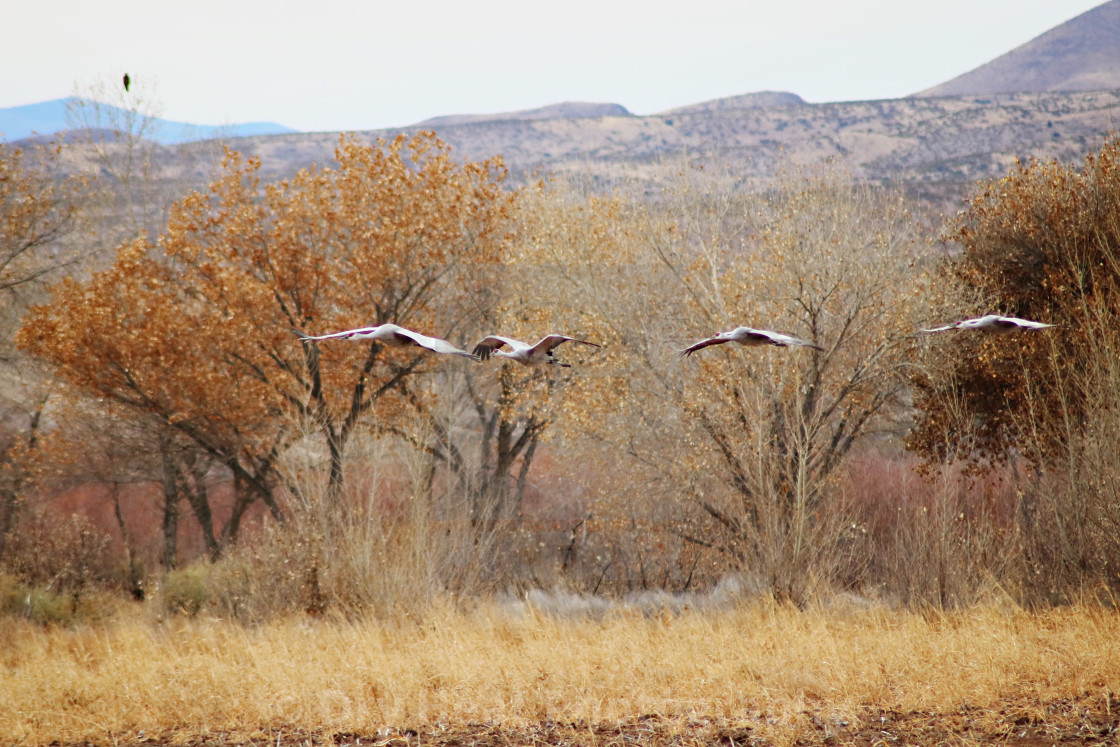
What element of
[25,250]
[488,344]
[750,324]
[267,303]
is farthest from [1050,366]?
[25,250]

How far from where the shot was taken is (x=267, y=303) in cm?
1903

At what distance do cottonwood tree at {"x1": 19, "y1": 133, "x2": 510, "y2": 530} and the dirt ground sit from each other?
10402 millimetres

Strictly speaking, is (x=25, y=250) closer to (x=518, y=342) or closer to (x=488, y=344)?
(x=488, y=344)

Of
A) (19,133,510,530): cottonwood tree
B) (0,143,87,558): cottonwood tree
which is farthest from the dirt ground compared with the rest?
(0,143,87,558): cottonwood tree

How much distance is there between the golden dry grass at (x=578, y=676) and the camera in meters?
8.32

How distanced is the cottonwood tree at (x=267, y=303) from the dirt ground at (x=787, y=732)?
10402mm

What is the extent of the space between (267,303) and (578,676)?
12.5 metres

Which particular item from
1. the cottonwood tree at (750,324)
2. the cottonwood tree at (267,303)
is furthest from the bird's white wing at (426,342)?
the cottonwood tree at (267,303)

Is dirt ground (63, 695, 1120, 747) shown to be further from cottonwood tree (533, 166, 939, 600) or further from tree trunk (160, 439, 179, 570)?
tree trunk (160, 439, 179, 570)

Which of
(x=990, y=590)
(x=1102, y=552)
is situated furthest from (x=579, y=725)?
(x=1102, y=552)

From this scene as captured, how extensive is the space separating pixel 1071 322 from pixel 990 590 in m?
5.21

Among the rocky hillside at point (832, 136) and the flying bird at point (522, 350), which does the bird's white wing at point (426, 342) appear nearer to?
the flying bird at point (522, 350)

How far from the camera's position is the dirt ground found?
23.6 ft

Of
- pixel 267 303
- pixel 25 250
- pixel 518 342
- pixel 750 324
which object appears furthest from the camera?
pixel 25 250
